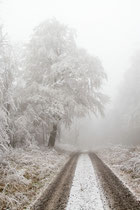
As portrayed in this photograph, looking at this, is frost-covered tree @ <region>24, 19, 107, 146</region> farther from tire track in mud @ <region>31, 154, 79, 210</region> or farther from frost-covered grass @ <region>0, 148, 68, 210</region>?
tire track in mud @ <region>31, 154, 79, 210</region>

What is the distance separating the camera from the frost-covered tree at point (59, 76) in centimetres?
1566

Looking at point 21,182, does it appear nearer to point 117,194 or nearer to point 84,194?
point 84,194

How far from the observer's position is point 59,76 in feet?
59.1

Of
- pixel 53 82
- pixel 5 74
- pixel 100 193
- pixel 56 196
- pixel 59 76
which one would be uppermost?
pixel 59 76

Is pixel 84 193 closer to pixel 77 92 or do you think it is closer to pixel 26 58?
pixel 77 92

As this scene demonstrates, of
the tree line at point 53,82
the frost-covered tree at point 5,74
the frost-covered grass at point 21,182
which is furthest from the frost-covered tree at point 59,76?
the frost-covered grass at point 21,182

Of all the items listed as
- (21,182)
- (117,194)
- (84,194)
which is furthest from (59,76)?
(117,194)

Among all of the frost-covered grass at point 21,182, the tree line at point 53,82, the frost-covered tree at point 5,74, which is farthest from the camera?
the tree line at point 53,82

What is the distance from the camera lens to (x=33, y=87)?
51.0ft

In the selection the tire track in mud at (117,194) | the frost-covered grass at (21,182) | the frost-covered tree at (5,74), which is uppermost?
the frost-covered tree at (5,74)

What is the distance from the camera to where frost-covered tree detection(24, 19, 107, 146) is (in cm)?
1566

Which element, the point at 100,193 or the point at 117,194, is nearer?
the point at 117,194

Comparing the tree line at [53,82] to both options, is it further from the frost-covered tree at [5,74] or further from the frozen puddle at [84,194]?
the frozen puddle at [84,194]

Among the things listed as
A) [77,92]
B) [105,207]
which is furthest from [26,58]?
[105,207]
